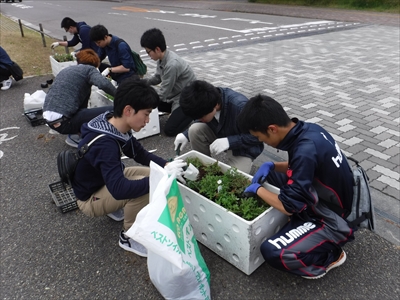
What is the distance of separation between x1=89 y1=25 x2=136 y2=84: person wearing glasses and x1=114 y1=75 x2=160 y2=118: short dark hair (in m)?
2.99

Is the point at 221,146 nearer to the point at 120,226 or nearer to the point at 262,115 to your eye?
the point at 262,115

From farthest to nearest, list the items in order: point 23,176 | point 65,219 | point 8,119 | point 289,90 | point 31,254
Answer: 1. point 289,90
2. point 8,119
3. point 23,176
4. point 65,219
5. point 31,254

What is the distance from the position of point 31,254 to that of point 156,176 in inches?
55.3

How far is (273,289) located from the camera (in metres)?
2.22

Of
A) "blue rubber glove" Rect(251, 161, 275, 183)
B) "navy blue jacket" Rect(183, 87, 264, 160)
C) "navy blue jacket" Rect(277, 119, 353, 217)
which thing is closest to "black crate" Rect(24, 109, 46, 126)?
"navy blue jacket" Rect(183, 87, 264, 160)

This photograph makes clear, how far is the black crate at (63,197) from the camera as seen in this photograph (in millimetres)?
3031

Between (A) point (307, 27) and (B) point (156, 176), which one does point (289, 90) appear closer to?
(B) point (156, 176)

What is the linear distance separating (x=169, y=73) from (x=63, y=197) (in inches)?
80.3

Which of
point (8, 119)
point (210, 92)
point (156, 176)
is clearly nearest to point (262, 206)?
point (156, 176)

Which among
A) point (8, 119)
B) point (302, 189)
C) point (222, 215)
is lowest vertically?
point (8, 119)

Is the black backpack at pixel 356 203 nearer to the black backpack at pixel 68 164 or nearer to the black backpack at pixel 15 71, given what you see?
the black backpack at pixel 68 164

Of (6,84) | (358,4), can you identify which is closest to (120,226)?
(6,84)

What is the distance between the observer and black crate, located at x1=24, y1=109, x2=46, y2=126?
493 cm

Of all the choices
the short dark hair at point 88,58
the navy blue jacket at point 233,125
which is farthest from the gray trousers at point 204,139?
the short dark hair at point 88,58
